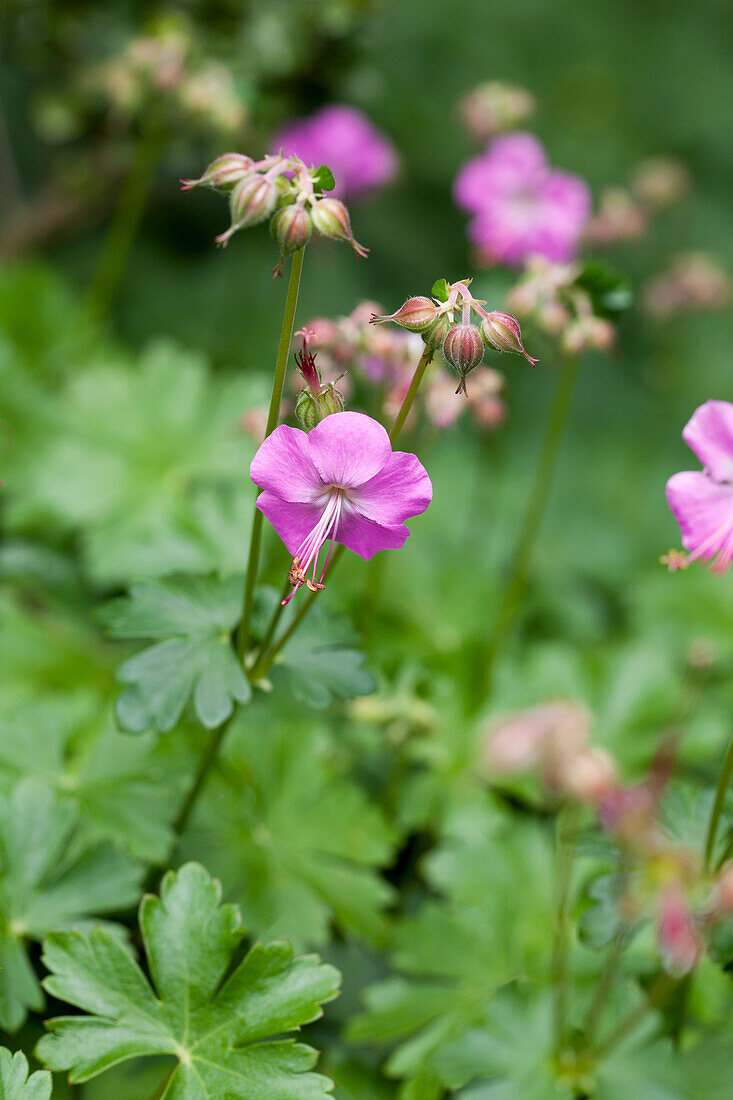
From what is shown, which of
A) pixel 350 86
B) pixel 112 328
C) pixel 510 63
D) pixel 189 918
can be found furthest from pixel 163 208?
pixel 189 918

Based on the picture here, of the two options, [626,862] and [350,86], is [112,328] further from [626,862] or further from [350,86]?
[626,862]

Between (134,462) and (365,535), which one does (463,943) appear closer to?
(365,535)

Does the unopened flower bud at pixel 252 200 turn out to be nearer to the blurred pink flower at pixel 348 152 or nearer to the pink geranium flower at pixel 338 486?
the pink geranium flower at pixel 338 486

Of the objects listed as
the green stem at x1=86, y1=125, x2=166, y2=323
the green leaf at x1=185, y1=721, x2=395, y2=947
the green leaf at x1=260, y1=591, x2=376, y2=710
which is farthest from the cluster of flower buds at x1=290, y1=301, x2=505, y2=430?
the green stem at x1=86, y1=125, x2=166, y2=323

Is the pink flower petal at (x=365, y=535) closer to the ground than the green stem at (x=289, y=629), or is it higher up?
higher up

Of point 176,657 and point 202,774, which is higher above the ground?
point 176,657

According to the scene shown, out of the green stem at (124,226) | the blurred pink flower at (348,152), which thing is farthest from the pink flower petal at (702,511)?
the green stem at (124,226)

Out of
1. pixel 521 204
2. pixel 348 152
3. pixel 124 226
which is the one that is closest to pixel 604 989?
pixel 521 204
